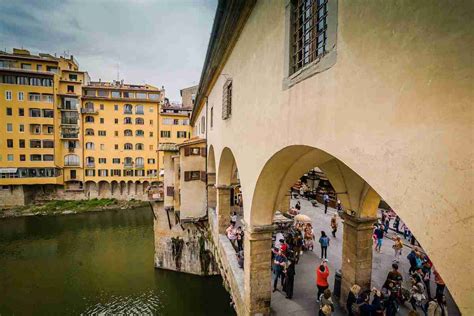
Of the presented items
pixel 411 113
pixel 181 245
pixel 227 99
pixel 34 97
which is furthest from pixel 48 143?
pixel 411 113

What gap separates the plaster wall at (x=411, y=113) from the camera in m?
1.77

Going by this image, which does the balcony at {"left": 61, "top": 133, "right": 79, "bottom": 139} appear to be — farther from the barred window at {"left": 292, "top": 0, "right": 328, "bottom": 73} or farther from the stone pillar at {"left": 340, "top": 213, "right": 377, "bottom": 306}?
the barred window at {"left": 292, "top": 0, "right": 328, "bottom": 73}

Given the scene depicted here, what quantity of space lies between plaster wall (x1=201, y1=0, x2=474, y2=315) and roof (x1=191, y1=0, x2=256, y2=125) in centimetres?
408

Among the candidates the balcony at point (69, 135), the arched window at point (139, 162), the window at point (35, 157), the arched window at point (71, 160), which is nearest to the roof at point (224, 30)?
the arched window at point (139, 162)

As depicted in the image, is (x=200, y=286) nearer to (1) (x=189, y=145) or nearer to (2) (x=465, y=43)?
(1) (x=189, y=145)

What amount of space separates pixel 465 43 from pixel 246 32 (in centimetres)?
596

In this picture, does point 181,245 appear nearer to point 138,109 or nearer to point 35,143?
point 138,109

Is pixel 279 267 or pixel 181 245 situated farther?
pixel 181 245

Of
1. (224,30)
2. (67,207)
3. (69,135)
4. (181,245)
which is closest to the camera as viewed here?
(224,30)

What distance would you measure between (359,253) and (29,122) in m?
43.7

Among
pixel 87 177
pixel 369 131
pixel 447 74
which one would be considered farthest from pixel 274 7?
pixel 87 177

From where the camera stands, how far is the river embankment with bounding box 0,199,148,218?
35.2m

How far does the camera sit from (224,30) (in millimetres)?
8117

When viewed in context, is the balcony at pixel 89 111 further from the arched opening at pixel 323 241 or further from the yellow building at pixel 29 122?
the arched opening at pixel 323 241
